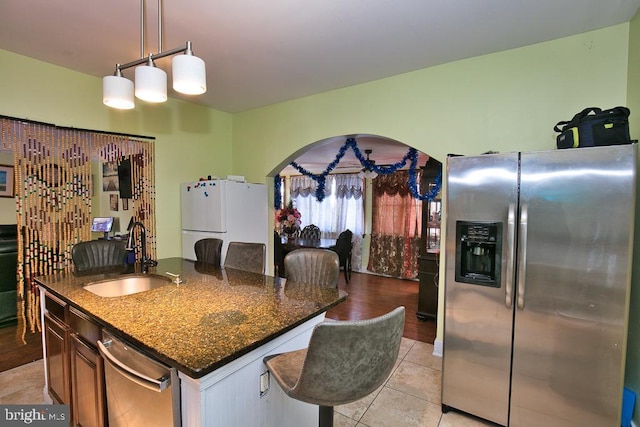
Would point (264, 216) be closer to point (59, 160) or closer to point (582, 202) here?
point (59, 160)

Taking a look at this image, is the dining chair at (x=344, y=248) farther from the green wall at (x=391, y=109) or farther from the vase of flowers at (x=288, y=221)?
the green wall at (x=391, y=109)

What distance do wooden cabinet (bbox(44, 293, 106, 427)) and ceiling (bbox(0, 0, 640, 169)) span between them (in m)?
1.88

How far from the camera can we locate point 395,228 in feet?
20.9

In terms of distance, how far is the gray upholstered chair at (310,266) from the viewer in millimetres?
2096

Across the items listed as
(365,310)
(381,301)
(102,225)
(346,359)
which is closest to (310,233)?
(381,301)

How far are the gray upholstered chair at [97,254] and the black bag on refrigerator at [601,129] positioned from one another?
333cm

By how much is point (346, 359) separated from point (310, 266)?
1.17m

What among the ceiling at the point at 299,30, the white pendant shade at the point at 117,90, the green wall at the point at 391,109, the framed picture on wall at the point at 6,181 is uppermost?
the ceiling at the point at 299,30

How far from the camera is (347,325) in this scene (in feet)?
3.18

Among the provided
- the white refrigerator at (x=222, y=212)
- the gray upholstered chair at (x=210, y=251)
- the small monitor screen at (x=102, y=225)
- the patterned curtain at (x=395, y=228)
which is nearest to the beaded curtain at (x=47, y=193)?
the small monitor screen at (x=102, y=225)

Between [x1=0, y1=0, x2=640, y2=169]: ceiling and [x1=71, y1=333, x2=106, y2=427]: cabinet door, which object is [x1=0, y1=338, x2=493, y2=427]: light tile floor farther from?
[x1=0, y1=0, x2=640, y2=169]: ceiling

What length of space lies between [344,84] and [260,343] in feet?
9.27

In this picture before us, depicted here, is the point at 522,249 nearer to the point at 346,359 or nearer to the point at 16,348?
the point at 346,359
